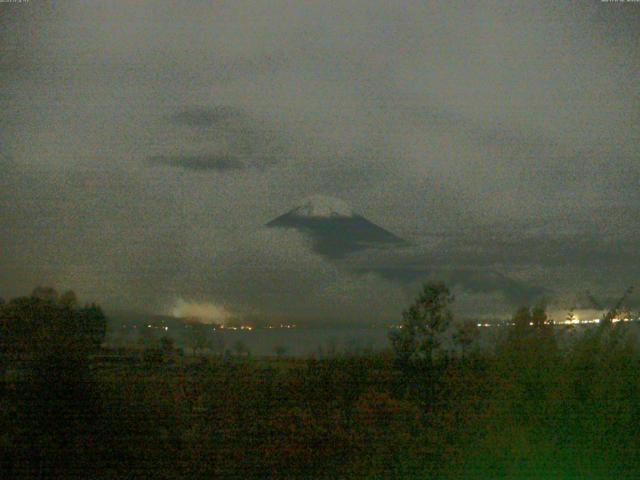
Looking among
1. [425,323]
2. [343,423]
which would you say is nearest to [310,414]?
[343,423]

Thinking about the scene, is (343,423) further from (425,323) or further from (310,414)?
(425,323)

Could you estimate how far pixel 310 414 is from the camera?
8531mm

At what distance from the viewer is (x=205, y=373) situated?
9453 mm

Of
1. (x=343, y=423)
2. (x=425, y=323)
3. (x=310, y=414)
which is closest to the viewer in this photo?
(x=343, y=423)

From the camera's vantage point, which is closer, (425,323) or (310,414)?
(310,414)

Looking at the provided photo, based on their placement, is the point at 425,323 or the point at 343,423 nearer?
the point at 343,423

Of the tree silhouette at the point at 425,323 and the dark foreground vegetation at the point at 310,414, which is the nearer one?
the dark foreground vegetation at the point at 310,414

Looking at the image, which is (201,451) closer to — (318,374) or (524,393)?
(318,374)

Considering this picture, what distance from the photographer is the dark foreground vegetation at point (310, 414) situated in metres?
7.72

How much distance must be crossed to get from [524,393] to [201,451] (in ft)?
10.8

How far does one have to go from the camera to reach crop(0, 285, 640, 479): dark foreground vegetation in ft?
25.3

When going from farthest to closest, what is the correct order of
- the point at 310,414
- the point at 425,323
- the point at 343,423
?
the point at 425,323 < the point at 310,414 < the point at 343,423

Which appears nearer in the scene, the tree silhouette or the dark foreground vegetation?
the dark foreground vegetation

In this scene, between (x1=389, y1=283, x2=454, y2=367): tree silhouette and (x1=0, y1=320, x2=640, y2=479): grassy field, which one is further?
(x1=389, y1=283, x2=454, y2=367): tree silhouette
